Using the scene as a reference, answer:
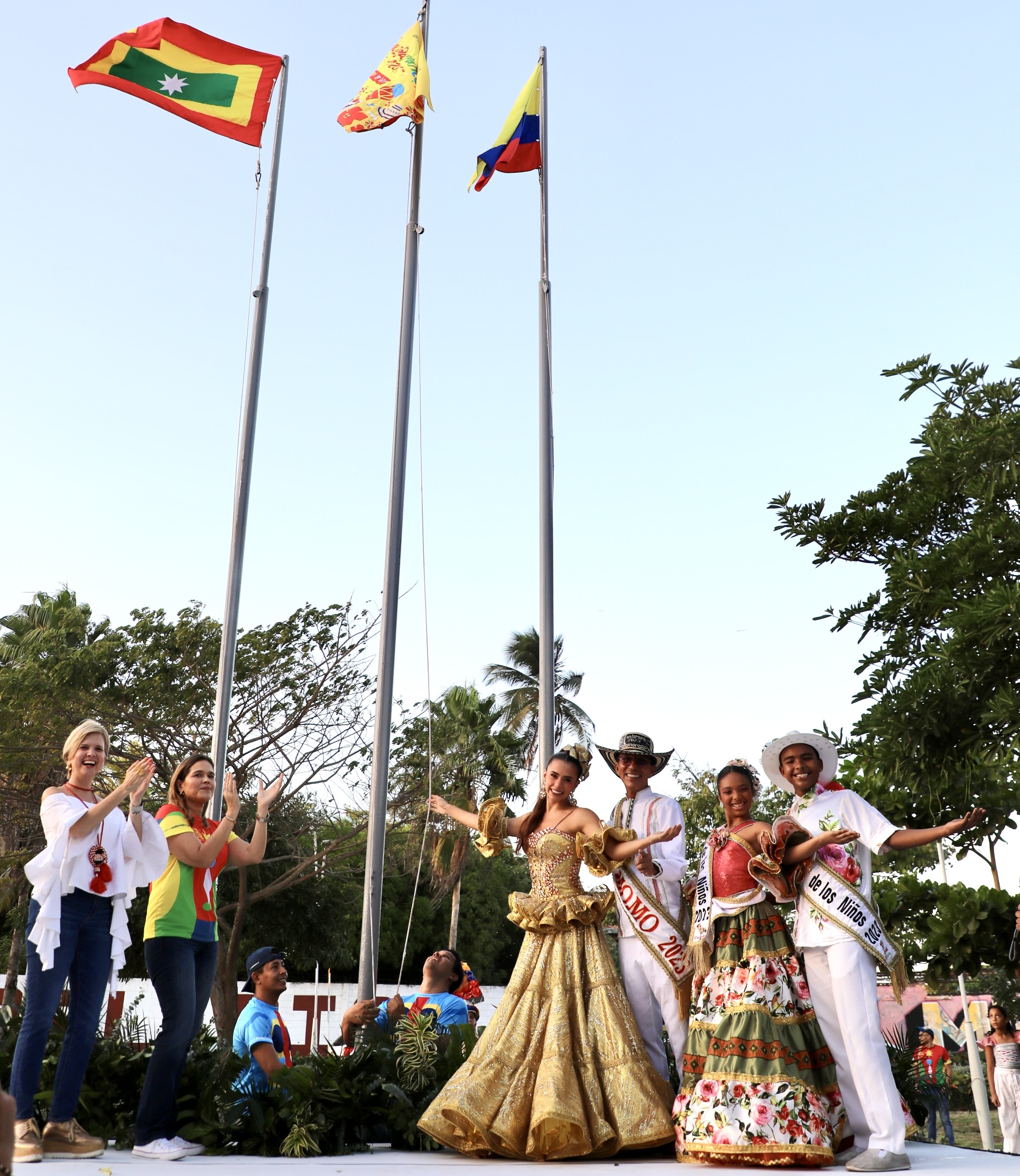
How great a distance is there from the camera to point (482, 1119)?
15.8 feet

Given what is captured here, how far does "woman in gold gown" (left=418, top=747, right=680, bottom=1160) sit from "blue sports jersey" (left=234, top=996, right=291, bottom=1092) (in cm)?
109

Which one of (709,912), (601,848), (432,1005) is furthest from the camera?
(432,1005)

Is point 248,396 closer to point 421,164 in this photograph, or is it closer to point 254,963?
point 421,164

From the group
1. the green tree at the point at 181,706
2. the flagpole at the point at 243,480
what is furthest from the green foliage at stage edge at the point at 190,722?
the flagpole at the point at 243,480

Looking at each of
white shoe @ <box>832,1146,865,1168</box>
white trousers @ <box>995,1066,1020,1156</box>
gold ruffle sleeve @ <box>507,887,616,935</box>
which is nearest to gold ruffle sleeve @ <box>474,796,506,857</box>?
gold ruffle sleeve @ <box>507,887,616,935</box>

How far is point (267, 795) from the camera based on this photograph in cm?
572

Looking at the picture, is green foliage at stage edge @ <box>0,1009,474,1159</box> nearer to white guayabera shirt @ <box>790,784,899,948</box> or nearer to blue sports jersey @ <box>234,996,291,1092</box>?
blue sports jersey @ <box>234,996,291,1092</box>

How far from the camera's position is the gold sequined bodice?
218 inches

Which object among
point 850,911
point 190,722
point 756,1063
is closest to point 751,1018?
point 756,1063

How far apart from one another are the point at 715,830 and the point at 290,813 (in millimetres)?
16445

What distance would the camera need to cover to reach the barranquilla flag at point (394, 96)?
9.45 meters

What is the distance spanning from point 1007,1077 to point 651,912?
305 inches

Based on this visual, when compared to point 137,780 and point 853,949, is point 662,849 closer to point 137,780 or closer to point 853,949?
point 853,949

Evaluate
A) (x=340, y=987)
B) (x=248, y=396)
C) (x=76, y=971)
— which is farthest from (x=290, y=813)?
(x=76, y=971)
